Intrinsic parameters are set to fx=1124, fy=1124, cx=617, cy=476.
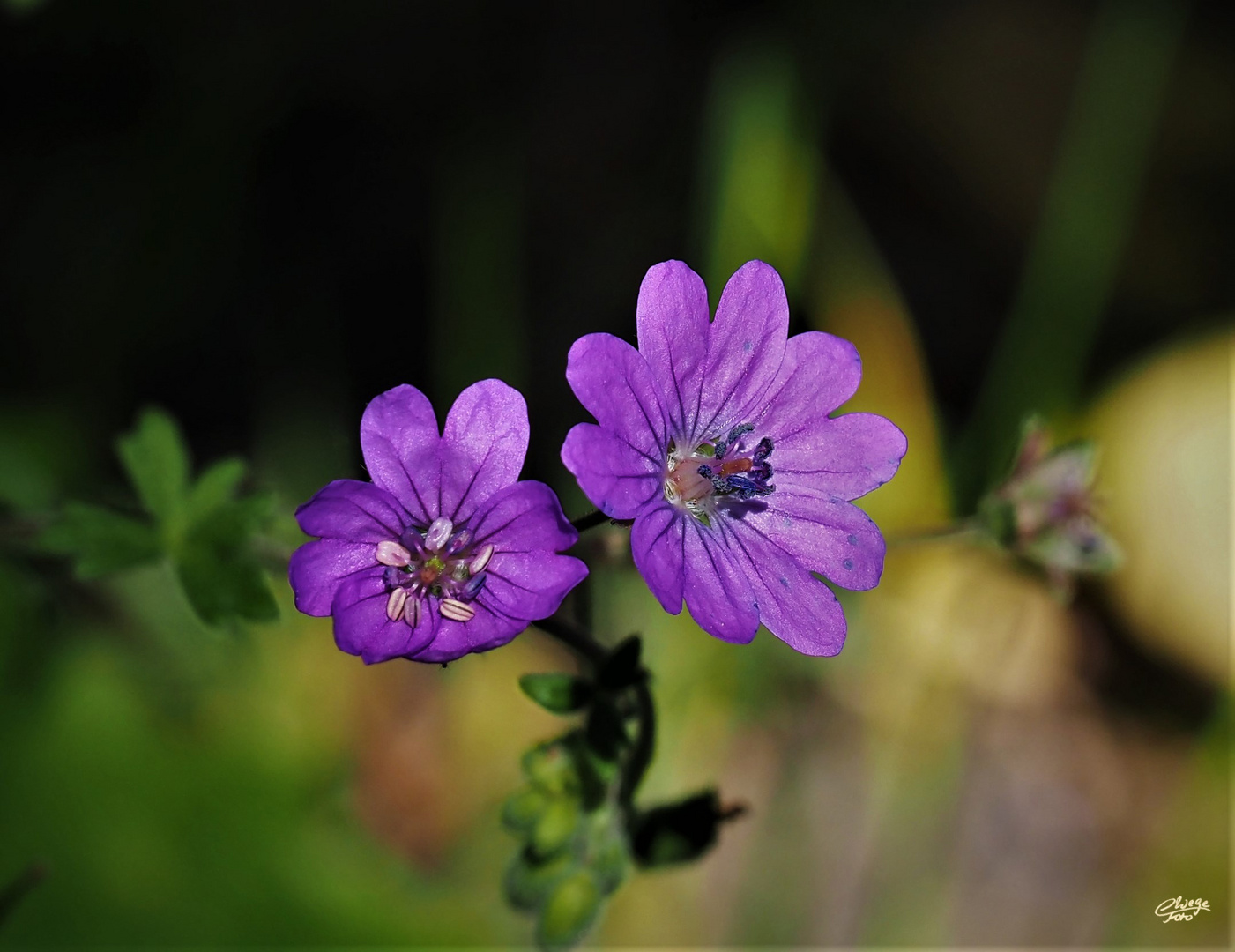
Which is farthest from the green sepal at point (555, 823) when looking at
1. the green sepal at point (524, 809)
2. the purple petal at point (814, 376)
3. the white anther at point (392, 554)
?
the purple petal at point (814, 376)

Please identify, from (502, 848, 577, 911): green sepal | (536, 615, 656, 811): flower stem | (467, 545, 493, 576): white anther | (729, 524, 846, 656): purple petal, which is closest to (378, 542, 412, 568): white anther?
(467, 545, 493, 576): white anther

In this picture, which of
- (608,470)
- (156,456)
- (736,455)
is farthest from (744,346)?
(156,456)

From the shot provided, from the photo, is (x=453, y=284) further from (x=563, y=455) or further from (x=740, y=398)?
(x=563, y=455)

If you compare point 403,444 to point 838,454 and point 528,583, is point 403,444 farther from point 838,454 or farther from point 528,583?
point 838,454

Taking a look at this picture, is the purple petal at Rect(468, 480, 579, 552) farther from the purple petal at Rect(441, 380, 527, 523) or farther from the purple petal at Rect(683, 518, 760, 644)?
the purple petal at Rect(683, 518, 760, 644)

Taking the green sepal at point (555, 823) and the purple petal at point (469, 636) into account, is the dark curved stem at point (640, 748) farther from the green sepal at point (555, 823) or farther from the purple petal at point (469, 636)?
the purple petal at point (469, 636)

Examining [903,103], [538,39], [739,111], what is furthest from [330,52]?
[903,103]
